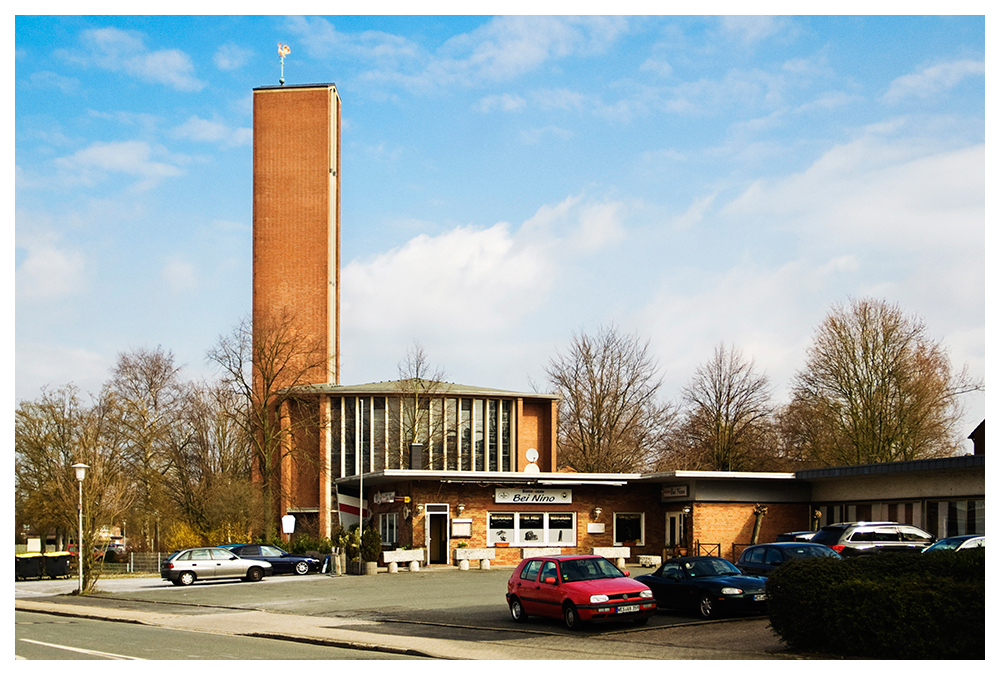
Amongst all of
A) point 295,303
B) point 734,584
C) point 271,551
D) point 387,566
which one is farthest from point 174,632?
point 295,303

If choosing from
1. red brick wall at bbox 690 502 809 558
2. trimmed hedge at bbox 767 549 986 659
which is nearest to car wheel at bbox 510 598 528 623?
trimmed hedge at bbox 767 549 986 659

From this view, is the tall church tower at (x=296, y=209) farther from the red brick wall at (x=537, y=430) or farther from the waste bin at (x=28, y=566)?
the waste bin at (x=28, y=566)

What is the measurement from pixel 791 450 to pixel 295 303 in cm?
3257

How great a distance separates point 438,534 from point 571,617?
21.5 m

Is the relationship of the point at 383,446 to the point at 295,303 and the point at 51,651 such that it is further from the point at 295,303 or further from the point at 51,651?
the point at 51,651

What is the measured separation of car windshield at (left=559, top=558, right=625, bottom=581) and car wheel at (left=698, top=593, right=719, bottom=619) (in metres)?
1.72

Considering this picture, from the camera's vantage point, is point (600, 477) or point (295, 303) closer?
point (600, 477)

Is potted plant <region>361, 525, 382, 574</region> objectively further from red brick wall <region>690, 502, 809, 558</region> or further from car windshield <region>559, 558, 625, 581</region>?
car windshield <region>559, 558, 625, 581</region>

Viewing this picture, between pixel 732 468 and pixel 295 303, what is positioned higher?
pixel 295 303

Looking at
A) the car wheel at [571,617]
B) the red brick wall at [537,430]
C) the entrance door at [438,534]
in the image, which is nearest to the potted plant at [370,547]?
the entrance door at [438,534]

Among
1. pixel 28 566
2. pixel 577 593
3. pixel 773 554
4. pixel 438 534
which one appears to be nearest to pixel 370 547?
pixel 438 534

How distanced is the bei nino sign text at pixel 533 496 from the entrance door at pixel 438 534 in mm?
2180

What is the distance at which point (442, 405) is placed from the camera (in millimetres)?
63156

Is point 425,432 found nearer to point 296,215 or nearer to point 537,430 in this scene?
point 537,430
